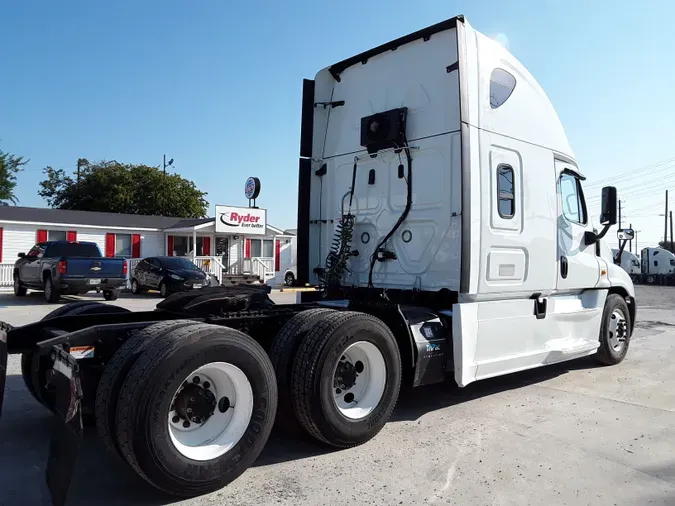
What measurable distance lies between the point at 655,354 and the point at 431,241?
18.5 feet

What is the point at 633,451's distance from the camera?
14.2 ft

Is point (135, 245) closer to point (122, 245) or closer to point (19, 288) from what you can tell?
point (122, 245)

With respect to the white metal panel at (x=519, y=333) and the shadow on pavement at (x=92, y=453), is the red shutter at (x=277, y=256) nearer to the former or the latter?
the shadow on pavement at (x=92, y=453)

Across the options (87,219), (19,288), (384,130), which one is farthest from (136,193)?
(384,130)

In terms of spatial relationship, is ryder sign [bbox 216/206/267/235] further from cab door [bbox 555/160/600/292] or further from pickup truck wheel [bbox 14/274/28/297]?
cab door [bbox 555/160/600/292]

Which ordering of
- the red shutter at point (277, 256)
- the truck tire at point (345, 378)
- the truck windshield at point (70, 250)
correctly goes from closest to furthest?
the truck tire at point (345, 378) < the truck windshield at point (70, 250) < the red shutter at point (277, 256)

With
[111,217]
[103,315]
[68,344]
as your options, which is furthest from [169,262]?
[68,344]

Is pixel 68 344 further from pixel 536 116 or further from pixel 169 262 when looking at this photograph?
pixel 169 262

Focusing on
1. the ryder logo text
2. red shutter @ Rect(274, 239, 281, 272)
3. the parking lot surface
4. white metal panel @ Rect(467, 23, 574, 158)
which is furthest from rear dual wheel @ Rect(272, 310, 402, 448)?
red shutter @ Rect(274, 239, 281, 272)

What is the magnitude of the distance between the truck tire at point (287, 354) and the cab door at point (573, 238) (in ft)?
11.3

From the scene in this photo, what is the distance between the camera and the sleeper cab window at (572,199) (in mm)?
6531

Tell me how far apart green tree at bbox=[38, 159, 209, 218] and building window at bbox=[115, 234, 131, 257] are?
1990cm

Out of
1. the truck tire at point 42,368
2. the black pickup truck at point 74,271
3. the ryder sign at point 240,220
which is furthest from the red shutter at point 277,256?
the truck tire at point 42,368

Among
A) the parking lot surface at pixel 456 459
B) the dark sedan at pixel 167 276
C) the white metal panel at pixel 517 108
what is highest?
the white metal panel at pixel 517 108
